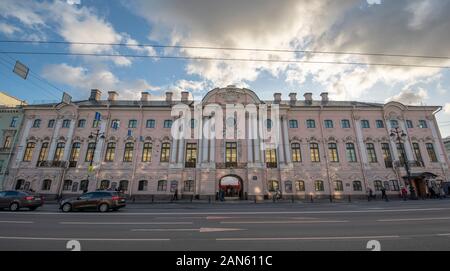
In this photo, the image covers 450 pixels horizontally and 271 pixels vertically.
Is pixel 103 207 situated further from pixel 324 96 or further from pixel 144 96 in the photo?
pixel 324 96

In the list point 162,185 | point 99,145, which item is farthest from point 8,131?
point 162,185

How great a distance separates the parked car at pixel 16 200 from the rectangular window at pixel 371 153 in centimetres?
3585

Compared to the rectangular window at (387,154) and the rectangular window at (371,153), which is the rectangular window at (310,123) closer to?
the rectangular window at (371,153)

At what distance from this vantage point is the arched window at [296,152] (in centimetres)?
2622

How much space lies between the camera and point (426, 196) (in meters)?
23.8

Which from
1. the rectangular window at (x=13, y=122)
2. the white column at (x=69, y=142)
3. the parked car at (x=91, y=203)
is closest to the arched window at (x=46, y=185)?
the white column at (x=69, y=142)

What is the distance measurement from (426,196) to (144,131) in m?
37.5

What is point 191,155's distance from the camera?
2634 cm

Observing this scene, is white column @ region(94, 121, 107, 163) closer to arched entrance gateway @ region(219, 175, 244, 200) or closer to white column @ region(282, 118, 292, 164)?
arched entrance gateway @ region(219, 175, 244, 200)

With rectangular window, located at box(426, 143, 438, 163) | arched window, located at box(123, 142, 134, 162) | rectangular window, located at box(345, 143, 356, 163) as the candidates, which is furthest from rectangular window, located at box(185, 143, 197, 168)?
rectangular window, located at box(426, 143, 438, 163)

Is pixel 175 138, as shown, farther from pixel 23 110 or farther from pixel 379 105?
pixel 379 105

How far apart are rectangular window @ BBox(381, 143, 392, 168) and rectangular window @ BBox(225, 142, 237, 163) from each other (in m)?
20.1

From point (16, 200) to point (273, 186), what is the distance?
24.1 meters
